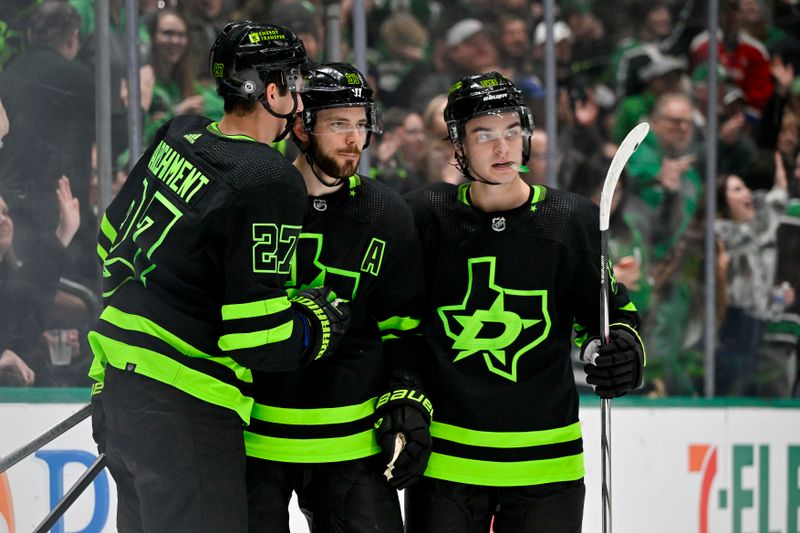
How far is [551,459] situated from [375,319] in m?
0.45

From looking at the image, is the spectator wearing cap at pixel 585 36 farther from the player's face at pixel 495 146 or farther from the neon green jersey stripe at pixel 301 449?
the neon green jersey stripe at pixel 301 449

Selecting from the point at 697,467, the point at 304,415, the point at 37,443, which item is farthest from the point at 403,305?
the point at 697,467

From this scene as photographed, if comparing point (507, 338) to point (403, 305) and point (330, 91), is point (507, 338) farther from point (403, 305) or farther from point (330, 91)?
point (330, 91)

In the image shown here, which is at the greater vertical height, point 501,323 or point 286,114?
point 286,114

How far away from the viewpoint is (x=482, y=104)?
2.07 meters

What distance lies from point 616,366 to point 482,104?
584 millimetres

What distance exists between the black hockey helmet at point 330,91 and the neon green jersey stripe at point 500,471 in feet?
2.38

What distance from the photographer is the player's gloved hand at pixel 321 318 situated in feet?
5.96

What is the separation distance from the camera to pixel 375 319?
2080 mm

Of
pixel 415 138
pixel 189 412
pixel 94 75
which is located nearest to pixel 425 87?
pixel 415 138

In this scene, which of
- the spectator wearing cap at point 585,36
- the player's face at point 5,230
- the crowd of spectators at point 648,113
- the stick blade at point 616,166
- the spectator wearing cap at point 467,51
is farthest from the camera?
the spectator wearing cap at point 585,36

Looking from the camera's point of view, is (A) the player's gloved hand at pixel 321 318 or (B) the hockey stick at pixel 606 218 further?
(B) the hockey stick at pixel 606 218

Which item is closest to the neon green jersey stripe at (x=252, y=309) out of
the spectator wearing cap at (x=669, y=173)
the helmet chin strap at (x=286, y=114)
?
the helmet chin strap at (x=286, y=114)

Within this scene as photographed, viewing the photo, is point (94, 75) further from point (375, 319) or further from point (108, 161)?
point (375, 319)
